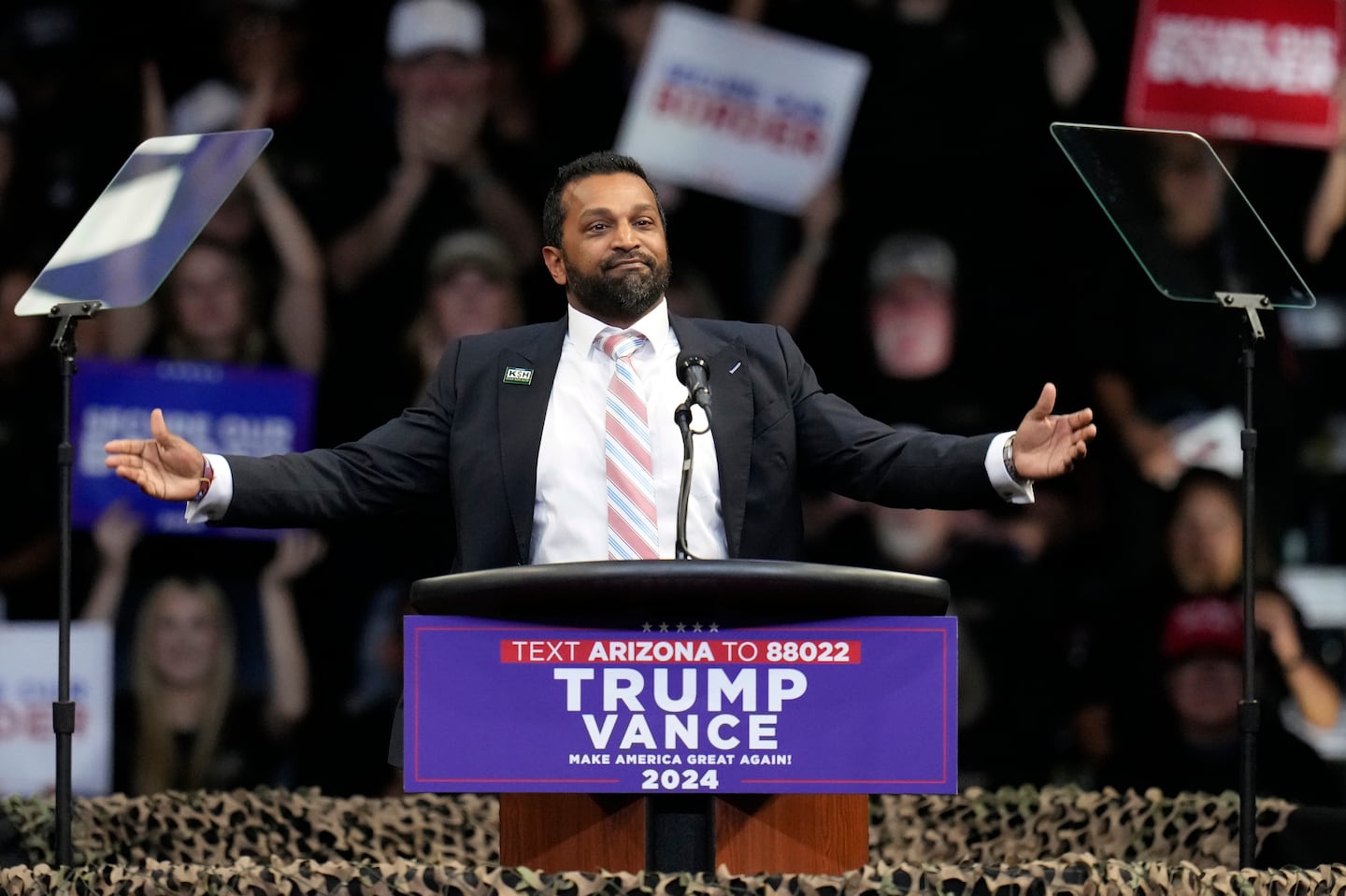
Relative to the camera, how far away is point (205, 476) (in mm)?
2451

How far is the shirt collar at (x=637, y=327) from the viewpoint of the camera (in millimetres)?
2701

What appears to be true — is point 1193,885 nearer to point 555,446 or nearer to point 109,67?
point 555,446

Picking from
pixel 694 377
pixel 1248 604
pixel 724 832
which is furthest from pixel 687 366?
pixel 1248 604

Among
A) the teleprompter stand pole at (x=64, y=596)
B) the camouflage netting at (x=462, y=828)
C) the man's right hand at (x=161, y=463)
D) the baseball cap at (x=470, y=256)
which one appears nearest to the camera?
the man's right hand at (x=161, y=463)

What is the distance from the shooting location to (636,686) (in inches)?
81.3

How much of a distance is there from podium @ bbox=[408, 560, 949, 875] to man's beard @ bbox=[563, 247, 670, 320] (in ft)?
2.30

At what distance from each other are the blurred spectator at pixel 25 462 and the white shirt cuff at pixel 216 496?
2.22 metres

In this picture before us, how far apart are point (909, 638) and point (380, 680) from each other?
2.72 metres

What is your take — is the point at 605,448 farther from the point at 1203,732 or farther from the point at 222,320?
the point at 1203,732

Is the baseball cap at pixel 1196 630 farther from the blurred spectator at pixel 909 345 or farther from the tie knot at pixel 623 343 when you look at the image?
the tie knot at pixel 623 343

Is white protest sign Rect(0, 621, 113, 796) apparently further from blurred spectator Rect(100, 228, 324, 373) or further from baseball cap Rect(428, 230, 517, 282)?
baseball cap Rect(428, 230, 517, 282)

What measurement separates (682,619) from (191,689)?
9.10 ft

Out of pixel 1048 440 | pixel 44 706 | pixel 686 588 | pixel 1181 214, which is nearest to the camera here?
pixel 686 588

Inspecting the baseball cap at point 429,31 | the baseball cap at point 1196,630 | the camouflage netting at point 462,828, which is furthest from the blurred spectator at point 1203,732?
the baseball cap at point 429,31
